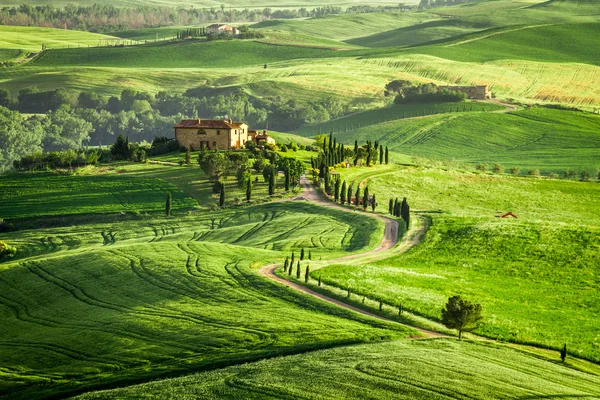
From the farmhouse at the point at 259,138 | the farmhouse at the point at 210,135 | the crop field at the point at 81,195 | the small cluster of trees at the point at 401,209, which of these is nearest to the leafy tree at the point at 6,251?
the crop field at the point at 81,195

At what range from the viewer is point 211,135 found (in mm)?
156000

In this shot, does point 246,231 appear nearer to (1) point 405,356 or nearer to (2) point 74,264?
(2) point 74,264

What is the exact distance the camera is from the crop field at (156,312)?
2106 inches

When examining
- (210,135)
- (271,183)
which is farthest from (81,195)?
(210,135)

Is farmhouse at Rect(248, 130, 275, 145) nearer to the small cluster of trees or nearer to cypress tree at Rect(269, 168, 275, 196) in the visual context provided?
cypress tree at Rect(269, 168, 275, 196)

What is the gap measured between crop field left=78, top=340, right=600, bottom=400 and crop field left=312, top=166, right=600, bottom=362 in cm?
702

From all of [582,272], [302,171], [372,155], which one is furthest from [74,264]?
[372,155]

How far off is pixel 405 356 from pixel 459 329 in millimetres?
7168

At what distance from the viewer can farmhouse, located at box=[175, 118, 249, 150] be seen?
15500 centimetres

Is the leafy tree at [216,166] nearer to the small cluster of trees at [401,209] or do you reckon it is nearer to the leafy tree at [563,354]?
the small cluster of trees at [401,209]

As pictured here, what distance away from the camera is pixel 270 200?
12219 centimetres

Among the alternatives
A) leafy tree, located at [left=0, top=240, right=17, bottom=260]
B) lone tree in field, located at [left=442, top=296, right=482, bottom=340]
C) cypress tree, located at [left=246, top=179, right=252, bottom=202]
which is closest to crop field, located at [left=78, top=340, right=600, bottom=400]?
lone tree in field, located at [left=442, top=296, right=482, bottom=340]

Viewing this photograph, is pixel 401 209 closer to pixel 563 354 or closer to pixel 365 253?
pixel 365 253

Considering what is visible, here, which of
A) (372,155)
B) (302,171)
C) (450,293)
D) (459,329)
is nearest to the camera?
(459,329)
